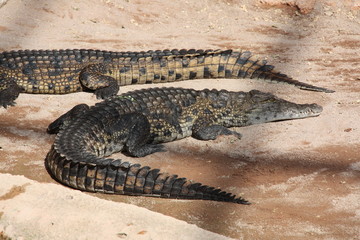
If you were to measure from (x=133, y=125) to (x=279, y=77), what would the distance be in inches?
104

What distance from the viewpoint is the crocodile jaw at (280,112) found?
6.38 metres

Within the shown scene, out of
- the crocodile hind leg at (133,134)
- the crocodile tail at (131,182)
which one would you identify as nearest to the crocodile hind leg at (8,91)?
the crocodile hind leg at (133,134)

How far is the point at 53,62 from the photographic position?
24.8 ft

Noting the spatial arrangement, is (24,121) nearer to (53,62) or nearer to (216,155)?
(53,62)

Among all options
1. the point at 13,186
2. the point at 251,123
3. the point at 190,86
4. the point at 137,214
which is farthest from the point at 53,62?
the point at 137,214

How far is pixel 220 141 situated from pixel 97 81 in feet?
7.42

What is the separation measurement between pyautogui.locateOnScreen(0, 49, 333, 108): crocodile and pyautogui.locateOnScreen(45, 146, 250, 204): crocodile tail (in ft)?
8.91

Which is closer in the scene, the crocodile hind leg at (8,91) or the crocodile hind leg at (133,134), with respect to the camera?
the crocodile hind leg at (133,134)

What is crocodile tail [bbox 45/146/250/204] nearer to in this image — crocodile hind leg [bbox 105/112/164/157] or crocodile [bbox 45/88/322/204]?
crocodile [bbox 45/88/322/204]

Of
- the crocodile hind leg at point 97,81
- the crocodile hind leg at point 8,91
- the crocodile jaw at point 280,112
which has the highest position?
the crocodile jaw at point 280,112

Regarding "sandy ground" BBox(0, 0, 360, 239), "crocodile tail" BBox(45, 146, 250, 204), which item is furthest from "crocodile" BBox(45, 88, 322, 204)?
"sandy ground" BBox(0, 0, 360, 239)

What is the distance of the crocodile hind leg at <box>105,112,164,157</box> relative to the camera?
560 centimetres

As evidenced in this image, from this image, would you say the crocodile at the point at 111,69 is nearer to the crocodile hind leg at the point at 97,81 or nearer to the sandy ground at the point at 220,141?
the crocodile hind leg at the point at 97,81

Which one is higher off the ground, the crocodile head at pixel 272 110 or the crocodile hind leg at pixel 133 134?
the crocodile head at pixel 272 110
